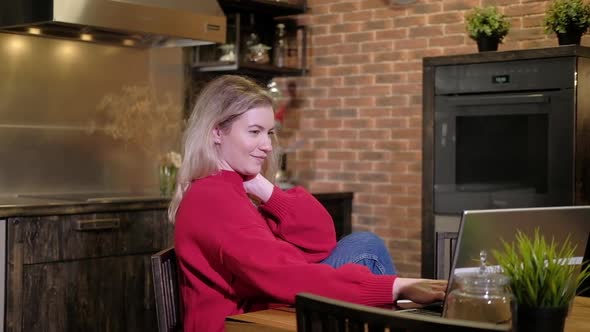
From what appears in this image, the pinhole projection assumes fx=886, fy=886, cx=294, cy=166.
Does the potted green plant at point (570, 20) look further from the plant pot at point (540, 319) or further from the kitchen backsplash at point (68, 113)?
the plant pot at point (540, 319)

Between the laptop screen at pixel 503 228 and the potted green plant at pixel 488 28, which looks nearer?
the laptop screen at pixel 503 228

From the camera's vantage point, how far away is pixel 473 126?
399cm

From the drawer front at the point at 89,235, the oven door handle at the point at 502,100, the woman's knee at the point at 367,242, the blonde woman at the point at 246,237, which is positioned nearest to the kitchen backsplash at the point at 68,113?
the drawer front at the point at 89,235

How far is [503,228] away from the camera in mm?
1732

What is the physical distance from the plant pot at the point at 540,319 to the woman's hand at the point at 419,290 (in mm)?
348

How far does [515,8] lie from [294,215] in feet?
7.63

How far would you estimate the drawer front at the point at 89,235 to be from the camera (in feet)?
11.3

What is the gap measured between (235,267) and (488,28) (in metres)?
2.33

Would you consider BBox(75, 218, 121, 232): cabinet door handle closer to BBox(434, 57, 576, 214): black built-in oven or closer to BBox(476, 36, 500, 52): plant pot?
BBox(434, 57, 576, 214): black built-in oven

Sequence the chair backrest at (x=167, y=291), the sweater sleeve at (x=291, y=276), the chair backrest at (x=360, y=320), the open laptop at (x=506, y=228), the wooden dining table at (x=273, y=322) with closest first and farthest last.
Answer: the chair backrest at (x=360, y=320) < the open laptop at (x=506, y=228) < the wooden dining table at (x=273, y=322) < the sweater sleeve at (x=291, y=276) < the chair backrest at (x=167, y=291)

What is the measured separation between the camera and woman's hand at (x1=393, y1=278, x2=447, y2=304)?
1935mm

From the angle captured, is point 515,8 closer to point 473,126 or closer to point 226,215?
point 473,126

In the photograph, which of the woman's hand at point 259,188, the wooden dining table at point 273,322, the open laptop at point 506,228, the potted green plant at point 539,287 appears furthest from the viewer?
the woman's hand at point 259,188

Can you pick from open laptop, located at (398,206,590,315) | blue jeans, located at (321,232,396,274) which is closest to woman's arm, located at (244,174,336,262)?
blue jeans, located at (321,232,396,274)
